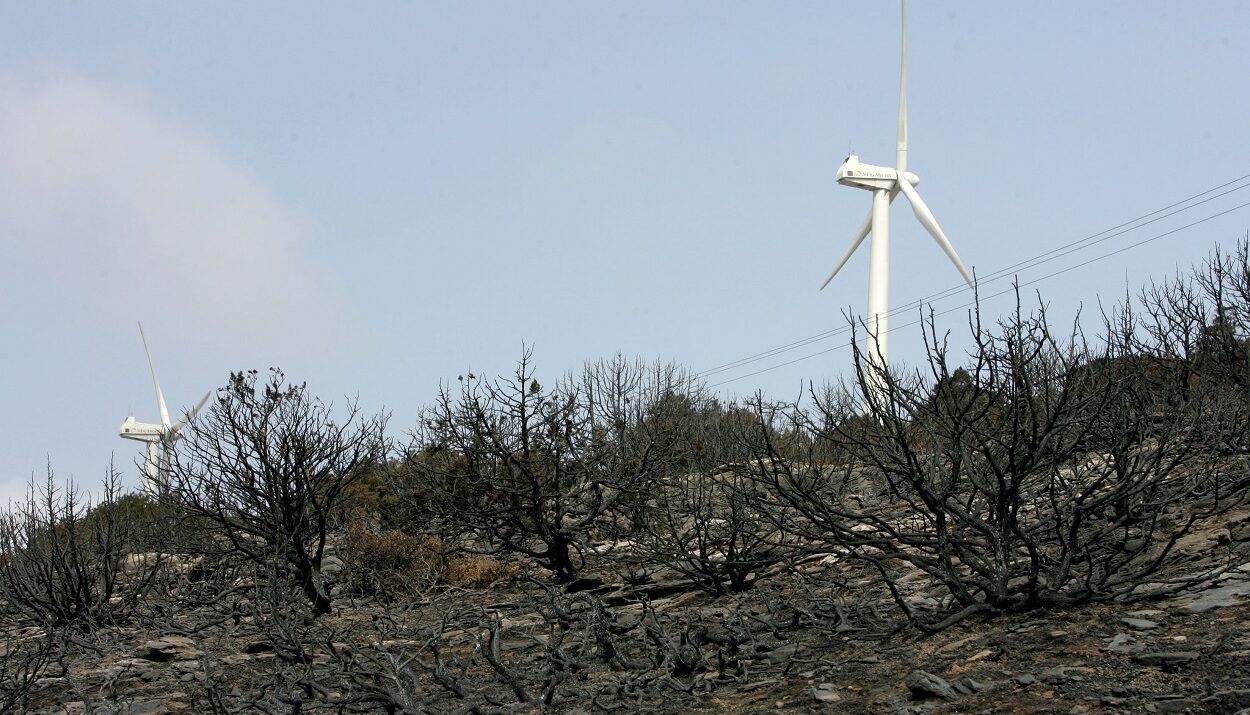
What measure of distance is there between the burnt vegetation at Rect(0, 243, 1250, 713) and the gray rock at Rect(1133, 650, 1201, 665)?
1.32 meters

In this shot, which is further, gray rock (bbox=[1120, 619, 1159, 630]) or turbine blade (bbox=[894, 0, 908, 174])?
turbine blade (bbox=[894, 0, 908, 174])

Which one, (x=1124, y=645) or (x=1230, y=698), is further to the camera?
(x=1124, y=645)

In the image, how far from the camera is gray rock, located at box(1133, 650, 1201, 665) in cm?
632

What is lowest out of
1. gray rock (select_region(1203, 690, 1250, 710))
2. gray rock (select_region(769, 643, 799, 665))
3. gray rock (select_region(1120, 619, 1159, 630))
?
gray rock (select_region(1203, 690, 1250, 710))

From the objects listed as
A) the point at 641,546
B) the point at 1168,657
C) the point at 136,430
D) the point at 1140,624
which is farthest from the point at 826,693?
the point at 136,430

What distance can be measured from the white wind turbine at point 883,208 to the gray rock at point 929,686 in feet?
85.7

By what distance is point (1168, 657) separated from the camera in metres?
6.38

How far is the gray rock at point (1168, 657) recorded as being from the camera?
20.7 feet

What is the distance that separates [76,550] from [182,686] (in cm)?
534

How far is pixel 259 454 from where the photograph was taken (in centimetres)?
1541

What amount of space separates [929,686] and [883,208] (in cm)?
3053

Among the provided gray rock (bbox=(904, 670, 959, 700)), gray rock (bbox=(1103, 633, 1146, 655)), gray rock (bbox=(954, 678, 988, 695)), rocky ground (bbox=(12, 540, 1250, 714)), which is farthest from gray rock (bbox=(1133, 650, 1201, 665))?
gray rock (bbox=(904, 670, 959, 700))

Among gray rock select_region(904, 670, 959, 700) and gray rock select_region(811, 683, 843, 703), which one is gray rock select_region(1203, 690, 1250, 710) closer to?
gray rock select_region(904, 670, 959, 700)

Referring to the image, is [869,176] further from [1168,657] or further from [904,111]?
[1168,657]
